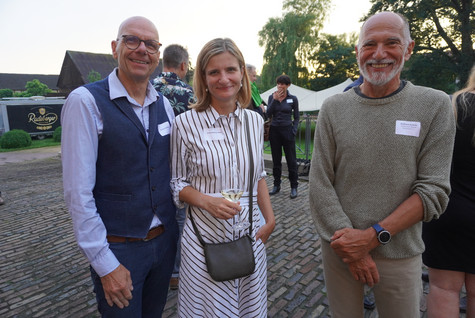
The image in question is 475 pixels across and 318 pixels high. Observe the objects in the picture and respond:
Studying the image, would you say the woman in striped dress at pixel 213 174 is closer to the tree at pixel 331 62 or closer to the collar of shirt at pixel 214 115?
the collar of shirt at pixel 214 115

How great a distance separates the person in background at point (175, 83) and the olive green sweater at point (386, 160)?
161 centimetres

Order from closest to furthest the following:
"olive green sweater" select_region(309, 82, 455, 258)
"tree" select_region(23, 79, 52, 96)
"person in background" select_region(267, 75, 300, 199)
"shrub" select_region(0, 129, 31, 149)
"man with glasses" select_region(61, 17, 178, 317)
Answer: "man with glasses" select_region(61, 17, 178, 317)
"olive green sweater" select_region(309, 82, 455, 258)
"person in background" select_region(267, 75, 300, 199)
"shrub" select_region(0, 129, 31, 149)
"tree" select_region(23, 79, 52, 96)

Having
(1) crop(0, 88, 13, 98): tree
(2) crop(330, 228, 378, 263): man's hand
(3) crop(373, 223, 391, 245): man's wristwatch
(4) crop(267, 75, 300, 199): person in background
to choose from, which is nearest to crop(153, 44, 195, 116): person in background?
(2) crop(330, 228, 378, 263): man's hand

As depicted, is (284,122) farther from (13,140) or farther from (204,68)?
(13,140)

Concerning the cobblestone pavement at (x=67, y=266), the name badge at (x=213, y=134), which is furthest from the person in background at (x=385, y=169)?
the cobblestone pavement at (x=67, y=266)

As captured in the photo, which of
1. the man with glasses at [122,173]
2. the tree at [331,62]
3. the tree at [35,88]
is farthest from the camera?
the tree at [35,88]

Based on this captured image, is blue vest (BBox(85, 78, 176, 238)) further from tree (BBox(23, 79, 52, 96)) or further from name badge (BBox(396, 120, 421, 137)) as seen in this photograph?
tree (BBox(23, 79, 52, 96))

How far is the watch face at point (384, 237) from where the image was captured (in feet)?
5.41

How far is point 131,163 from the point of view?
164cm

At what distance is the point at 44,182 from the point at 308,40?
86.6ft

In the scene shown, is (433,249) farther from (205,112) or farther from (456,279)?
(205,112)

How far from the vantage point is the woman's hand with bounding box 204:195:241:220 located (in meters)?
1.67

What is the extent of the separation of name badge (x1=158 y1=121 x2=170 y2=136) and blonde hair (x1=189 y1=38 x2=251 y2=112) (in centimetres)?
20

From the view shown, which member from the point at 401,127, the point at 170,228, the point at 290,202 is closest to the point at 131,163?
the point at 170,228
